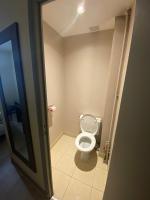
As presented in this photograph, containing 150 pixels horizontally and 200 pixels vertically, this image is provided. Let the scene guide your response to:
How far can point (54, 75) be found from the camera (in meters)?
2.14

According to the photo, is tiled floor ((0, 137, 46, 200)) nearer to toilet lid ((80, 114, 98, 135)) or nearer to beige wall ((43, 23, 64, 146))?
beige wall ((43, 23, 64, 146))

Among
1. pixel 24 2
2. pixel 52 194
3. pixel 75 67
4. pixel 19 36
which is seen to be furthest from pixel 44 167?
pixel 75 67

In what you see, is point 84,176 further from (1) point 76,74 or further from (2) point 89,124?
(1) point 76,74

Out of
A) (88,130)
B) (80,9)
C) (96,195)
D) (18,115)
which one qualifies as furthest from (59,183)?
(80,9)

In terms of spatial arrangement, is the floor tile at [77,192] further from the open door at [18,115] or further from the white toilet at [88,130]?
the white toilet at [88,130]

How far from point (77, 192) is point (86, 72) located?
2016 millimetres

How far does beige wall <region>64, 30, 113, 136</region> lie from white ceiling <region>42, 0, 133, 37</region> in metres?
0.21

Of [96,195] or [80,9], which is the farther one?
[96,195]

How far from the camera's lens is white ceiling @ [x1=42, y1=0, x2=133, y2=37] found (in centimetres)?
123

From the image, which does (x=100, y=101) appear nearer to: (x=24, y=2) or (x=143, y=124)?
(x=143, y=124)

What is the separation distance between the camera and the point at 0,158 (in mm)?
1959

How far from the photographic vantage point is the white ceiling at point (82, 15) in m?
1.23

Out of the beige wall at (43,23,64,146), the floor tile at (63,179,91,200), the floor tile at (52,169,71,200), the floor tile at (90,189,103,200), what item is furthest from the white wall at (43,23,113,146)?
the floor tile at (90,189,103,200)

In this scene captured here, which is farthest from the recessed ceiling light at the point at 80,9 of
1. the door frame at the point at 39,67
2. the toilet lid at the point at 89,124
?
the toilet lid at the point at 89,124
